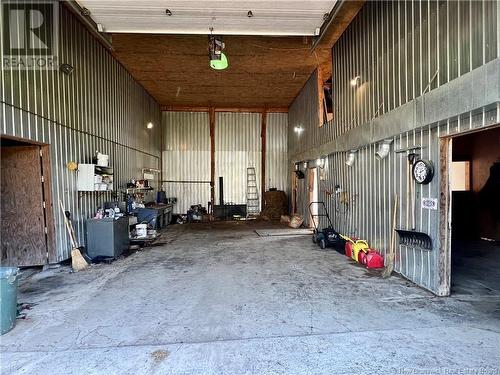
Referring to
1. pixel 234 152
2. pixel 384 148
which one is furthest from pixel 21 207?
pixel 234 152

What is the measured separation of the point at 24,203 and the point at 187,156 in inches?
358

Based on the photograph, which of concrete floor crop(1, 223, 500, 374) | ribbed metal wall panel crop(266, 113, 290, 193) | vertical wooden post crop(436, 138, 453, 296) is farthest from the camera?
ribbed metal wall panel crop(266, 113, 290, 193)

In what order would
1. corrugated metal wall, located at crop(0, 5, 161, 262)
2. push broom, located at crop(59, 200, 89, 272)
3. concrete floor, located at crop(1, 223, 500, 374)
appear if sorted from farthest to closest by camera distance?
push broom, located at crop(59, 200, 89, 272), corrugated metal wall, located at crop(0, 5, 161, 262), concrete floor, located at crop(1, 223, 500, 374)

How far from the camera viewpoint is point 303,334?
116 inches

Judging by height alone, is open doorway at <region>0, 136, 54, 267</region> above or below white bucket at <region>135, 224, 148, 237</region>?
above

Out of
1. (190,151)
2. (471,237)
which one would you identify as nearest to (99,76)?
(190,151)

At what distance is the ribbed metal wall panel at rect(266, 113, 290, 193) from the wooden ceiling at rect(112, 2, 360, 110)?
4.39ft

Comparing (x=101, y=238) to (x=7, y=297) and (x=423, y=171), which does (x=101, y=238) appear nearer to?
(x=7, y=297)

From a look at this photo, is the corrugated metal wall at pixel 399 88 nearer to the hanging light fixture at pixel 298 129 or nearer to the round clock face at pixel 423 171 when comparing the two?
the round clock face at pixel 423 171

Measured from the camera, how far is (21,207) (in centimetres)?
533

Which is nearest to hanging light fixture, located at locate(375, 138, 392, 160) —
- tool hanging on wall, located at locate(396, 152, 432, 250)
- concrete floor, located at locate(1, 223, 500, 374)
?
tool hanging on wall, located at locate(396, 152, 432, 250)

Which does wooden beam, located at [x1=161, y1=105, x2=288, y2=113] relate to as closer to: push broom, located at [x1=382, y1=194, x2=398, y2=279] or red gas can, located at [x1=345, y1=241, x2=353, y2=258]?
red gas can, located at [x1=345, y1=241, x2=353, y2=258]

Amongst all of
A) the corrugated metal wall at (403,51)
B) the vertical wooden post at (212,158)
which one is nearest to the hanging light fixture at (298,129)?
the corrugated metal wall at (403,51)

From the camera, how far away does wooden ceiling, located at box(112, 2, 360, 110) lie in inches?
305
